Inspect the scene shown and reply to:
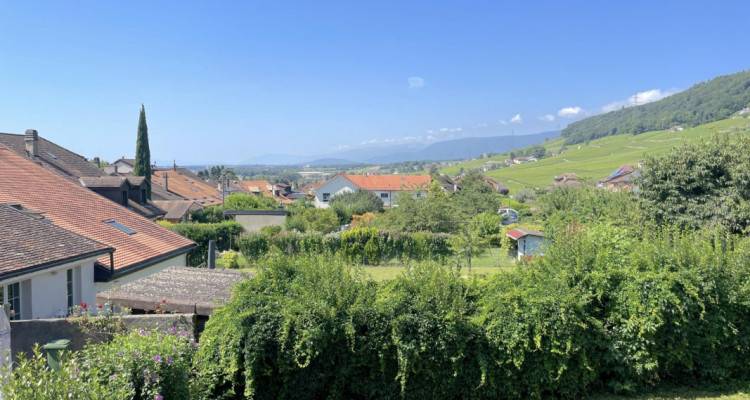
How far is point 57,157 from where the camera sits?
25922 mm

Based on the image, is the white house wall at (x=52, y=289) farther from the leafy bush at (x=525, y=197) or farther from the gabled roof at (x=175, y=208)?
the leafy bush at (x=525, y=197)

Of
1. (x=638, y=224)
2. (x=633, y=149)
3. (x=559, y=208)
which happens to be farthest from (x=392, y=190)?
(x=633, y=149)

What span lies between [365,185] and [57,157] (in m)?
57.0

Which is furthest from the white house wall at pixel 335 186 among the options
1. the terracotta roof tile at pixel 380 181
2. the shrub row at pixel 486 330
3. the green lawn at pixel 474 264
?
the shrub row at pixel 486 330

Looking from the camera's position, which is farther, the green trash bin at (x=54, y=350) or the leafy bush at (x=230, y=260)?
the leafy bush at (x=230, y=260)

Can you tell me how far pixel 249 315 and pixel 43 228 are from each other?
7838mm

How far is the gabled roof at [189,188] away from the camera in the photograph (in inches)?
2053

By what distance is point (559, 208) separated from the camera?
35.2m

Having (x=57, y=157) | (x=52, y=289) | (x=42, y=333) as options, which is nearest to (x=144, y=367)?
(x=42, y=333)

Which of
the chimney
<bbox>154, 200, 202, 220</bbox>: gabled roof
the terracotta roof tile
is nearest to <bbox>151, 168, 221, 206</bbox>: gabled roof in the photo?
<bbox>154, 200, 202, 220</bbox>: gabled roof

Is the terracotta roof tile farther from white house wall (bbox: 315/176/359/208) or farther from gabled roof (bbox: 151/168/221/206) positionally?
gabled roof (bbox: 151/168/221/206)

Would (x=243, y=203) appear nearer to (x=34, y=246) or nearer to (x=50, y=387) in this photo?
(x=34, y=246)

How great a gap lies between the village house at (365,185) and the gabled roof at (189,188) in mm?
19155

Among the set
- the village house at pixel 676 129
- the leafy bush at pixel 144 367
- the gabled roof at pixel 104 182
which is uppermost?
the village house at pixel 676 129
